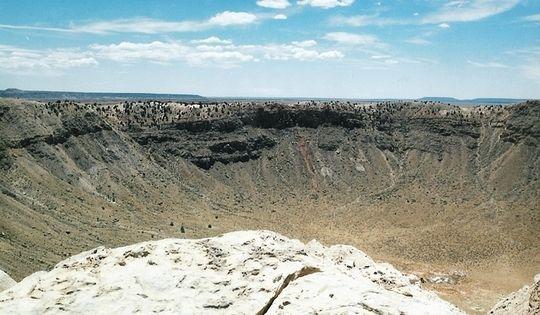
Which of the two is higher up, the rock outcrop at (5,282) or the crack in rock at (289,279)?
the crack in rock at (289,279)

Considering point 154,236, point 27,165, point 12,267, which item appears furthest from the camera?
point 27,165

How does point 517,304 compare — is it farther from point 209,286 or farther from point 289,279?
point 209,286

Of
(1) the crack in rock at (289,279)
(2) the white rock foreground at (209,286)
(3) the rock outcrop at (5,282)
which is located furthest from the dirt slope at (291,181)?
(1) the crack in rock at (289,279)

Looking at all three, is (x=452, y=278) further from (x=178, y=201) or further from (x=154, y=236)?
(x=178, y=201)

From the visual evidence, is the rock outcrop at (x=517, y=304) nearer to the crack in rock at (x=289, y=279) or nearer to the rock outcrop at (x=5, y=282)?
the crack in rock at (x=289, y=279)

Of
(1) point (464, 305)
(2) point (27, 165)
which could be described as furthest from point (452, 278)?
(2) point (27, 165)

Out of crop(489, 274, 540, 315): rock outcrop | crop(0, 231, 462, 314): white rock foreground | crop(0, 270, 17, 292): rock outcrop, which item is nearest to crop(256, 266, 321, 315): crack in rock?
crop(0, 231, 462, 314): white rock foreground

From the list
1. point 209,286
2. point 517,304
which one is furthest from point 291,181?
point 209,286

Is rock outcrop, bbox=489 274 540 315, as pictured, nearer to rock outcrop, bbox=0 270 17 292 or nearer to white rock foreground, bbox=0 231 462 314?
white rock foreground, bbox=0 231 462 314

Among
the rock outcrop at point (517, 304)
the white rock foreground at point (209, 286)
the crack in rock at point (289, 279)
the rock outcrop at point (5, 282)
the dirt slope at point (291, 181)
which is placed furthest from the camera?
the dirt slope at point (291, 181)
